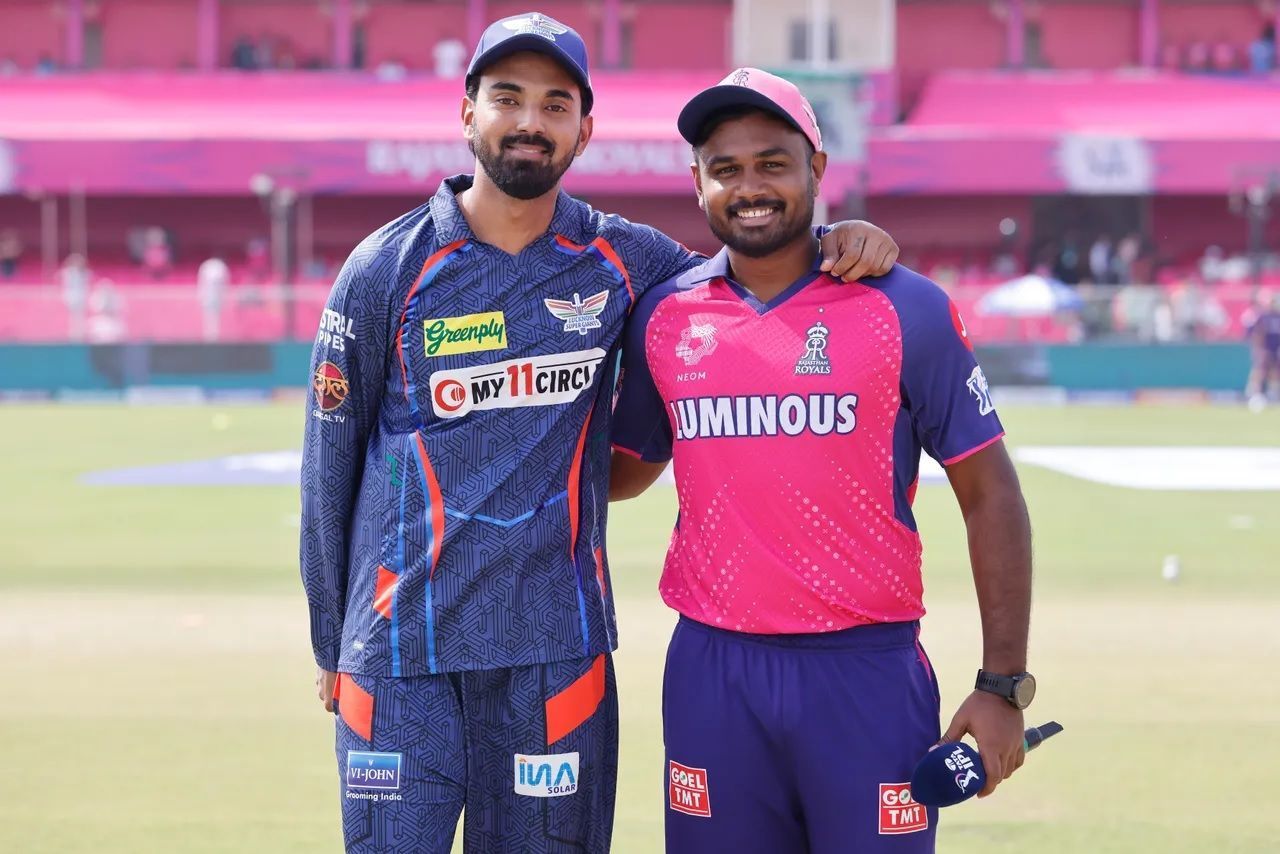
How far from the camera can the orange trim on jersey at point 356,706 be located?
139 inches

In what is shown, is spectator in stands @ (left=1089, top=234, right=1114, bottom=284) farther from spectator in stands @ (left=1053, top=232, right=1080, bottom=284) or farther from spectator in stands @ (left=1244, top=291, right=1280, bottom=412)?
spectator in stands @ (left=1244, top=291, right=1280, bottom=412)

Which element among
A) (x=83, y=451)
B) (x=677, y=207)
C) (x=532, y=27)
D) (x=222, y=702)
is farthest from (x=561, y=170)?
(x=677, y=207)

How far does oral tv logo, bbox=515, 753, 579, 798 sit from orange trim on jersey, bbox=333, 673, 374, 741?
0.32 metres

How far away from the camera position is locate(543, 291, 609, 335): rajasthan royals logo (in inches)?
143

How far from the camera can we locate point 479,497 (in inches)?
138

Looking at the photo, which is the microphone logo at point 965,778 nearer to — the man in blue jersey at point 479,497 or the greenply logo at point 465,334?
the man in blue jersey at point 479,497

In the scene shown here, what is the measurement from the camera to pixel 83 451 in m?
18.4

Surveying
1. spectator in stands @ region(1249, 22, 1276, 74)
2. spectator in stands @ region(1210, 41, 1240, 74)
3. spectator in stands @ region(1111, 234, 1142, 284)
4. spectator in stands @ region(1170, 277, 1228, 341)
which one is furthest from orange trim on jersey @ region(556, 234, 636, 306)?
spectator in stands @ region(1249, 22, 1276, 74)

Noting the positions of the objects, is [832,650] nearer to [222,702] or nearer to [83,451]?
[222,702]

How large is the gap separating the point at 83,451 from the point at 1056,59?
94.5 feet

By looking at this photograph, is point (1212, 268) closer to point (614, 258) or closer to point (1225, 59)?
point (1225, 59)

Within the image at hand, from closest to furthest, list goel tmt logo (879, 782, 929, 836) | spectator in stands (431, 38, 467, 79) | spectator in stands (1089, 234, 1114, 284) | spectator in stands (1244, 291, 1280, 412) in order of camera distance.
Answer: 1. goel tmt logo (879, 782, 929, 836)
2. spectator in stands (1244, 291, 1280, 412)
3. spectator in stands (1089, 234, 1114, 284)
4. spectator in stands (431, 38, 467, 79)

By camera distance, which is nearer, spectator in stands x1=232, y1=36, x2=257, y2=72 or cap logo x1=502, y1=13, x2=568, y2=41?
cap logo x1=502, y1=13, x2=568, y2=41

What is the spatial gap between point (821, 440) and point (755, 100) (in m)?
0.71
